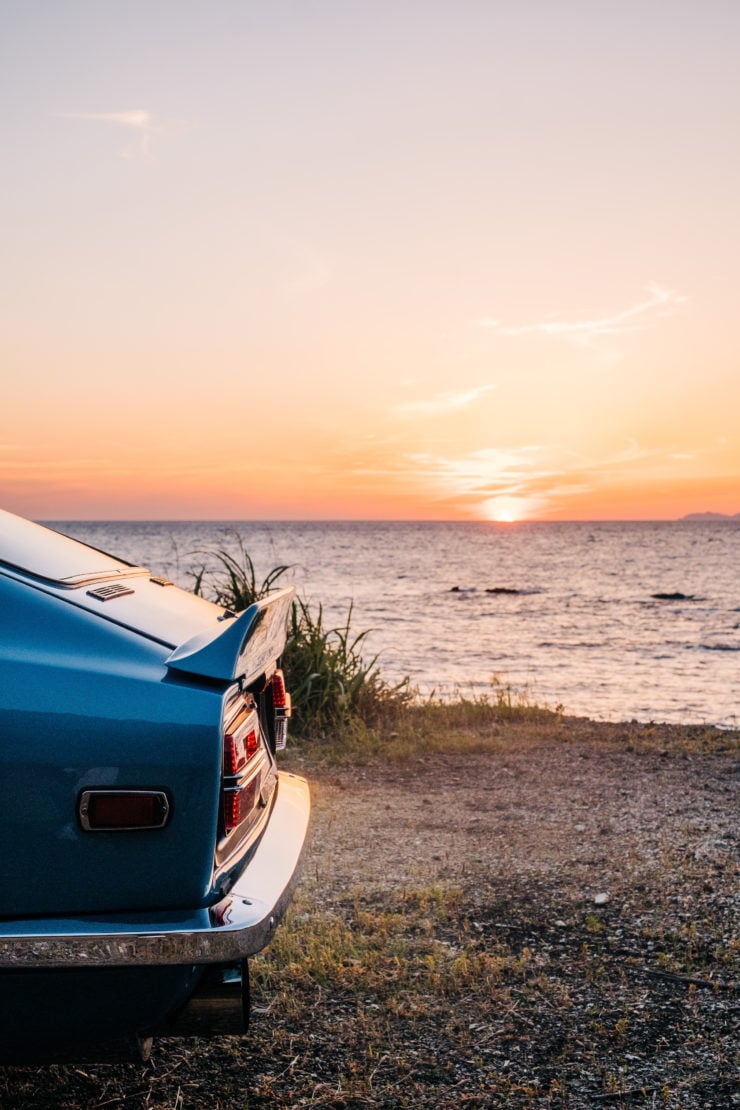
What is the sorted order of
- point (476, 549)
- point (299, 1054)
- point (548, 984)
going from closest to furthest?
point (299, 1054), point (548, 984), point (476, 549)

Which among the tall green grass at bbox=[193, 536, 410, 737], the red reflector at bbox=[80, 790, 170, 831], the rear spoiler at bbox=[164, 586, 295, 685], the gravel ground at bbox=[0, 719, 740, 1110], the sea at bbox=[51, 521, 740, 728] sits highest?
the rear spoiler at bbox=[164, 586, 295, 685]

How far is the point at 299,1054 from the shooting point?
3.09 m

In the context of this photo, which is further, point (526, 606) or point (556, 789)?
point (526, 606)

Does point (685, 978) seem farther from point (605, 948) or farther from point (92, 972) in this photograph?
point (92, 972)

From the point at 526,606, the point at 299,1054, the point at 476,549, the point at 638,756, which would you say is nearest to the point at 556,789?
the point at 638,756

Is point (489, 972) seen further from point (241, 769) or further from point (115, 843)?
point (115, 843)

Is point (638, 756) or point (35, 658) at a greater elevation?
point (35, 658)

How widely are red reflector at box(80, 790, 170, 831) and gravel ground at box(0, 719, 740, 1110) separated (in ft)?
4.23

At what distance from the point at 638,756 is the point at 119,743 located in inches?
240

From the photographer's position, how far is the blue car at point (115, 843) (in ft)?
6.81

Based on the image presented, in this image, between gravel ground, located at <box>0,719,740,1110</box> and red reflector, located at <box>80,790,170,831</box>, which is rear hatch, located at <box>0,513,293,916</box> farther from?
gravel ground, located at <box>0,719,740,1110</box>

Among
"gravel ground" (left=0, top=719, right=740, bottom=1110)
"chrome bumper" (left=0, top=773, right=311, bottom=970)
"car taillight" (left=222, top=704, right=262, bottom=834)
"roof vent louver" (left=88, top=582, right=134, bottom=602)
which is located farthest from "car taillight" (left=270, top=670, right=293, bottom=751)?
"gravel ground" (left=0, top=719, right=740, bottom=1110)

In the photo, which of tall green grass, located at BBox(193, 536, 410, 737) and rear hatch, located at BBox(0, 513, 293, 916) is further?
tall green grass, located at BBox(193, 536, 410, 737)

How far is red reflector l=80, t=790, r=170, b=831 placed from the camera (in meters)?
2.08
